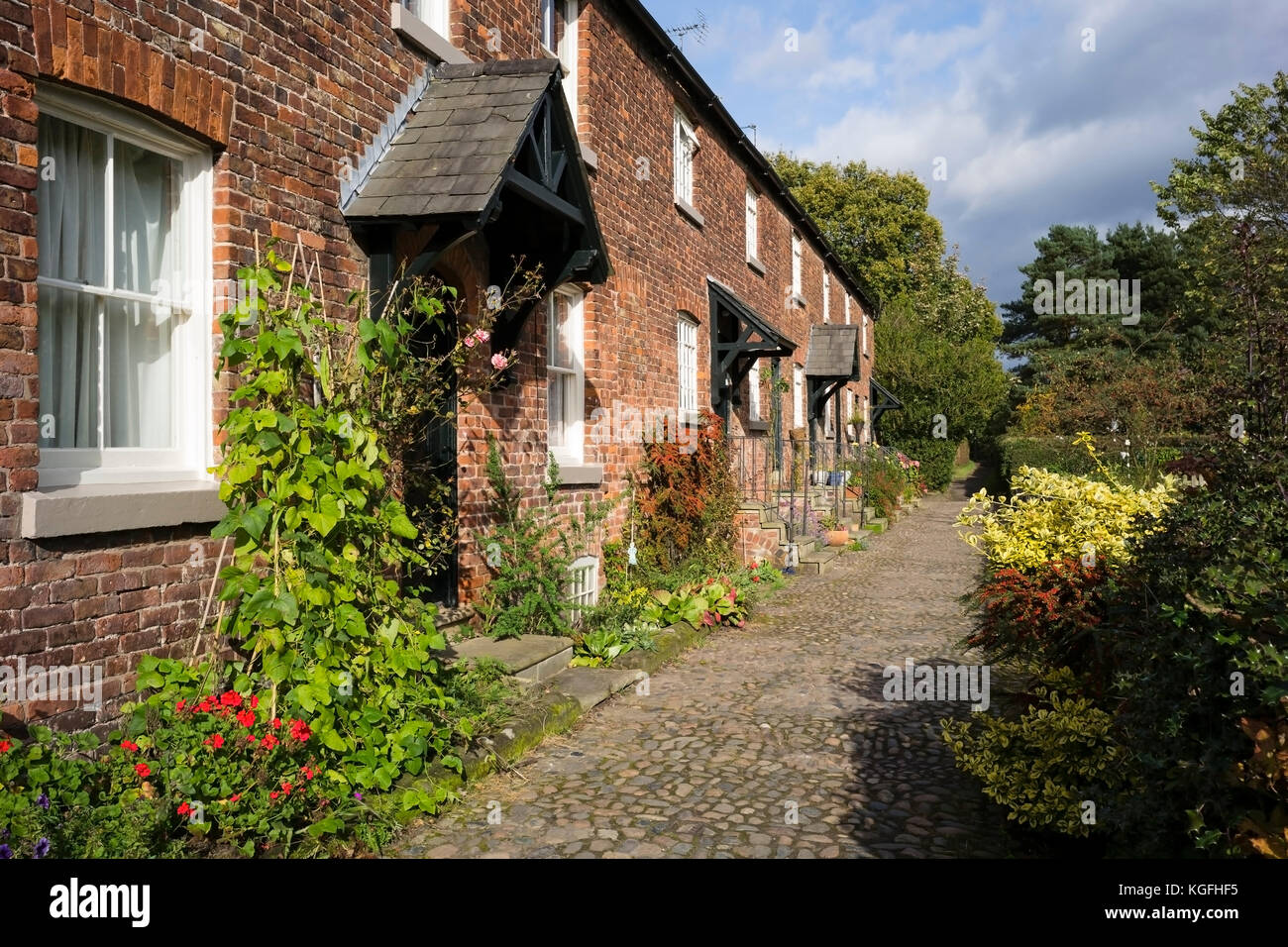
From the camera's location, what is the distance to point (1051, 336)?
1960 inches

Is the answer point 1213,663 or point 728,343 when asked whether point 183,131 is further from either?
point 728,343

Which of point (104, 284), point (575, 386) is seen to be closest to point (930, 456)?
point (575, 386)

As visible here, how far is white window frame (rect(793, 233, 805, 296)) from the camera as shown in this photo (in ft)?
68.6

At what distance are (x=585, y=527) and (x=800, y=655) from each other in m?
2.42

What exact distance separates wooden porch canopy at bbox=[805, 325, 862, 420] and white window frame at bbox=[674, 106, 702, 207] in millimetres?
8766

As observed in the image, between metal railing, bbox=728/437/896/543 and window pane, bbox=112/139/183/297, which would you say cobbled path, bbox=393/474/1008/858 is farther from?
metal railing, bbox=728/437/896/543

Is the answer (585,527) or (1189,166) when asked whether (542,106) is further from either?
(1189,166)

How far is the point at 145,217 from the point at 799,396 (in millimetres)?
17843

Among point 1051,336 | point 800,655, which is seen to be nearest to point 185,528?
point 800,655

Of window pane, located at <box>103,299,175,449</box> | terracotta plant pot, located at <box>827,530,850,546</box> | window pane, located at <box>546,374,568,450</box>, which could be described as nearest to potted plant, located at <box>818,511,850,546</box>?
terracotta plant pot, located at <box>827,530,850,546</box>

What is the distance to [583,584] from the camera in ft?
30.3

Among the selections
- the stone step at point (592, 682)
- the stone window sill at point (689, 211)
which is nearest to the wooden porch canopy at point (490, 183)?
the stone step at point (592, 682)

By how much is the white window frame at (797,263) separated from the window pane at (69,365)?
17.7 m

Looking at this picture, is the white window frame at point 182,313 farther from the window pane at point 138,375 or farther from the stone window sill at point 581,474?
the stone window sill at point 581,474
